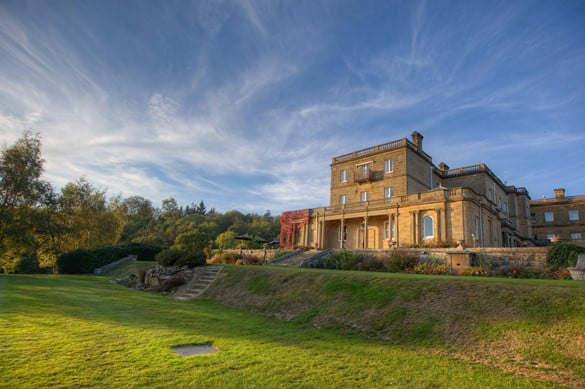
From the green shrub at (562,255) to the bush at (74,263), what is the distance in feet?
102

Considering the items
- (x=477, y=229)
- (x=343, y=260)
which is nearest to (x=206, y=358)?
(x=343, y=260)

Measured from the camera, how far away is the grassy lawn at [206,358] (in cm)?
466

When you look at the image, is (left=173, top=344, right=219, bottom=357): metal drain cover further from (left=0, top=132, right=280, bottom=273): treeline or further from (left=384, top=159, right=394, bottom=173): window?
(left=384, top=159, right=394, bottom=173): window

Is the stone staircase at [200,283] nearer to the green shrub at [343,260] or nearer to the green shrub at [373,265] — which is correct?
the green shrub at [343,260]

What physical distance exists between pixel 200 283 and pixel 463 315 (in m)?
12.8

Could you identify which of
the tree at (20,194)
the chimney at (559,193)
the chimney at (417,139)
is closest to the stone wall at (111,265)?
the tree at (20,194)

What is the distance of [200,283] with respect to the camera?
16828 millimetres

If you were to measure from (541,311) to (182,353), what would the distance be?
7233 mm

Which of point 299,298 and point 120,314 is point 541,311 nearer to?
point 299,298

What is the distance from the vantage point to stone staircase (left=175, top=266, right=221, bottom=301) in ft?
49.5

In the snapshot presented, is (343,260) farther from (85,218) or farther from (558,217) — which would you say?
(558,217)

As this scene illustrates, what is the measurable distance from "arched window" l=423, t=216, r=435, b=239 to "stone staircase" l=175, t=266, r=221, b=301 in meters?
16.1

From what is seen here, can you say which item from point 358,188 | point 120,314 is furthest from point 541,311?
point 358,188

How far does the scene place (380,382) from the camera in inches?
194
